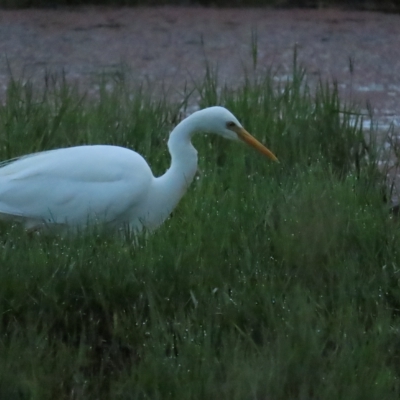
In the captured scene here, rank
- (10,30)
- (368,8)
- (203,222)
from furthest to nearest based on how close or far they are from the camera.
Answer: (368,8), (10,30), (203,222)

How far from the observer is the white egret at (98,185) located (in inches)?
110

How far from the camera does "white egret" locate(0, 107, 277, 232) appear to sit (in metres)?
2.79

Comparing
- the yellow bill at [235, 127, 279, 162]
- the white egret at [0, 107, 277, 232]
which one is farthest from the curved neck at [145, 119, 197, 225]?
the yellow bill at [235, 127, 279, 162]

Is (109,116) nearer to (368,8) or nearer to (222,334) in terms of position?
(222,334)

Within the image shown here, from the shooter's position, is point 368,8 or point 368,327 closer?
point 368,327

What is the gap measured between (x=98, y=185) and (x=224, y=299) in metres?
0.76

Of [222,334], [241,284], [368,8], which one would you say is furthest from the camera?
[368,8]

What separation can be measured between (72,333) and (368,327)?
626 millimetres

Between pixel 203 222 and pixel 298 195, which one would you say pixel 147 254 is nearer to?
pixel 203 222

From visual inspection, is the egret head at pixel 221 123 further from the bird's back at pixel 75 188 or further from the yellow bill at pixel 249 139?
the bird's back at pixel 75 188

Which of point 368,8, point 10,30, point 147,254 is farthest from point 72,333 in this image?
point 368,8

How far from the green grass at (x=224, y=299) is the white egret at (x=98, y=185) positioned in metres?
0.08

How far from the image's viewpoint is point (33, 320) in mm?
2131

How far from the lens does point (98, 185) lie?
2824mm
